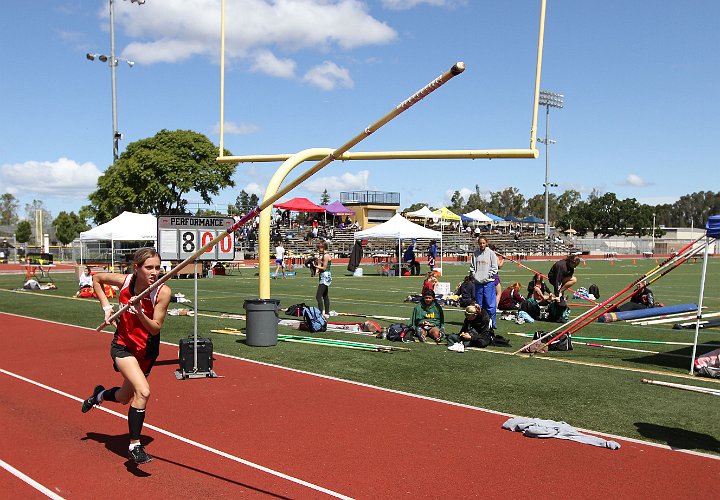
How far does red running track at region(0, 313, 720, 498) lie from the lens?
17.8 feet

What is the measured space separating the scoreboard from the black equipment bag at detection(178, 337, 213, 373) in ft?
5.46

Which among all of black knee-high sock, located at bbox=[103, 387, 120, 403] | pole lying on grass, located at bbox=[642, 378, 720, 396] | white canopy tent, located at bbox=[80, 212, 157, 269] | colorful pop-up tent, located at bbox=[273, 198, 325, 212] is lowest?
pole lying on grass, located at bbox=[642, 378, 720, 396]

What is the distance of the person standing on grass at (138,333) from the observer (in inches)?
228

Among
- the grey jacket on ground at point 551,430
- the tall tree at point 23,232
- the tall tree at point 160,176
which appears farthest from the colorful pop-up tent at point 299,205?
the grey jacket on ground at point 551,430

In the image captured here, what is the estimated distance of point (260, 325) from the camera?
480 inches

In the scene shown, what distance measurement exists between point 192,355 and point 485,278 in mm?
6579

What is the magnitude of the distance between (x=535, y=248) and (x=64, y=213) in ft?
215

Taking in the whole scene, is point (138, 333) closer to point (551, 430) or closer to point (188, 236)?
point (551, 430)

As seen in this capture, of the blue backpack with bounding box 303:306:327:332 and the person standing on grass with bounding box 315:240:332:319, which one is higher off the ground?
the person standing on grass with bounding box 315:240:332:319

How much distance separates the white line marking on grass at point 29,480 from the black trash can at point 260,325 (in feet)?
20.6

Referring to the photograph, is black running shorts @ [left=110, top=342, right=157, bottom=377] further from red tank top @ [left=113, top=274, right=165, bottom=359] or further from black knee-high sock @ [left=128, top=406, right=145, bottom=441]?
black knee-high sock @ [left=128, top=406, right=145, bottom=441]

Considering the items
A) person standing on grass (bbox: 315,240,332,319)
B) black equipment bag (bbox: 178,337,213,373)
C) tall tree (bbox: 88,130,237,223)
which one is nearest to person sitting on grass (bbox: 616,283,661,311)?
person standing on grass (bbox: 315,240,332,319)

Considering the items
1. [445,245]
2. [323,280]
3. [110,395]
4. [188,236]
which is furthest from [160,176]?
[110,395]

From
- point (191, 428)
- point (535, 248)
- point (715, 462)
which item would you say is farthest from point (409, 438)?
point (535, 248)
